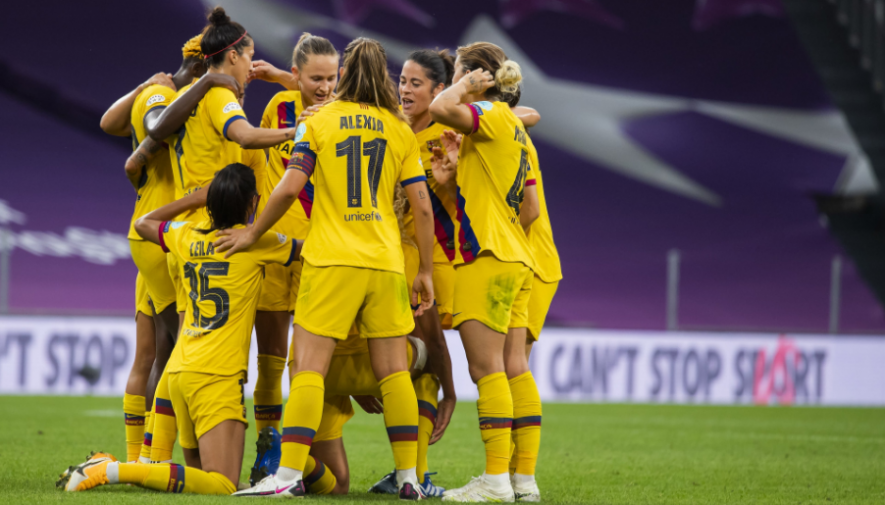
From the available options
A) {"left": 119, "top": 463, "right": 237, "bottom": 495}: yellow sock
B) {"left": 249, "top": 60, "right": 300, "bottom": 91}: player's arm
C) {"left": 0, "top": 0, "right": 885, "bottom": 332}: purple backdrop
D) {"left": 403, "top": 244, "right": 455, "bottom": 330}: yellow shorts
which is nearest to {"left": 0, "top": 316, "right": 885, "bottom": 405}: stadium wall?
{"left": 0, "top": 0, "right": 885, "bottom": 332}: purple backdrop

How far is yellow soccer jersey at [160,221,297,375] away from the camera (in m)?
3.72

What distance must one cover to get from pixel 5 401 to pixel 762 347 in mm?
8790

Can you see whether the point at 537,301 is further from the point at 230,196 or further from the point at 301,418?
the point at 230,196

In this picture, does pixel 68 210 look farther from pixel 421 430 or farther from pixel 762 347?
pixel 421 430

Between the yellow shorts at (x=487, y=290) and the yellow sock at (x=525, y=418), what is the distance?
338 mm

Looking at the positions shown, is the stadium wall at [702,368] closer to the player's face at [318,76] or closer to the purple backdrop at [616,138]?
the purple backdrop at [616,138]

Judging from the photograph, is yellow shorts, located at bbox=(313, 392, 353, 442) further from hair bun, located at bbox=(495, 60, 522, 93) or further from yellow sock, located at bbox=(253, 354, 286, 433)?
hair bun, located at bbox=(495, 60, 522, 93)

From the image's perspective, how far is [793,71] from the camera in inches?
689

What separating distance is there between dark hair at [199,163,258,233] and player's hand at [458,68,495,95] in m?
0.99

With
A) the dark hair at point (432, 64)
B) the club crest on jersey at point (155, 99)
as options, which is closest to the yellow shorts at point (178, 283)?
the club crest on jersey at point (155, 99)

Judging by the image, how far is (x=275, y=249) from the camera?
381 cm

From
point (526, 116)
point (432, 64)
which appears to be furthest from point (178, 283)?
point (526, 116)

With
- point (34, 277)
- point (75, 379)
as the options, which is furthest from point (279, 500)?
point (34, 277)

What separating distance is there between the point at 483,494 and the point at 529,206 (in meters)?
1.28
